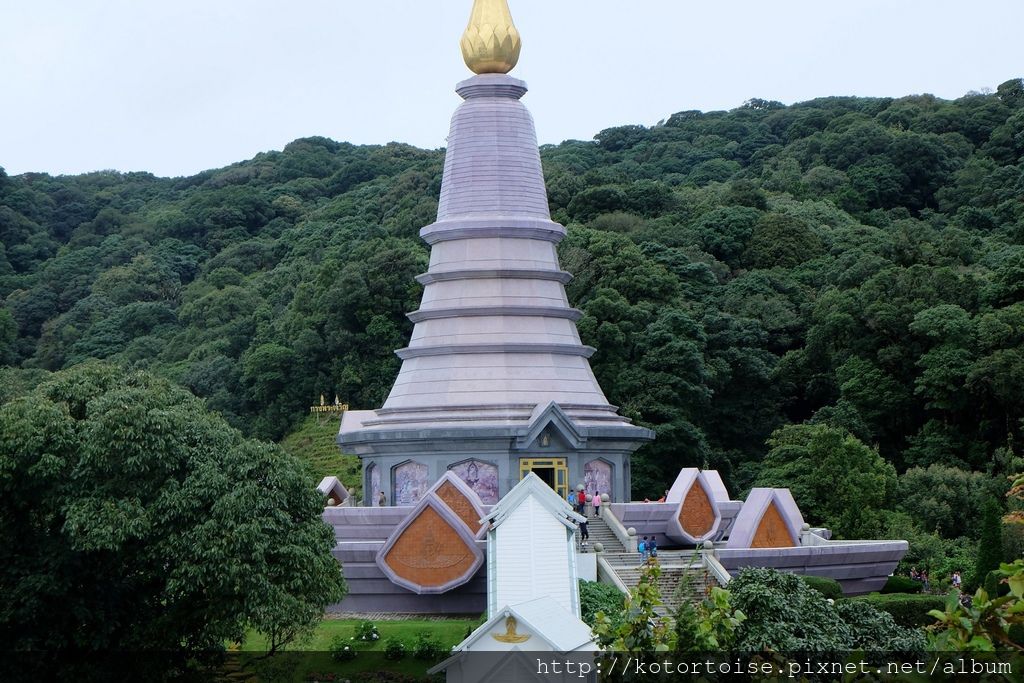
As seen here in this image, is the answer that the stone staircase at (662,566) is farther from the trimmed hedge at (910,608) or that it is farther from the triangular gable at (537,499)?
the trimmed hedge at (910,608)

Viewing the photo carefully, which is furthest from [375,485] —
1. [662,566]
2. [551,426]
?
[662,566]

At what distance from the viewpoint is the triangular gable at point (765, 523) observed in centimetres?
3500

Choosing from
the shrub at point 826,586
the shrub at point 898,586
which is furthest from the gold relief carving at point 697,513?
the shrub at point 826,586

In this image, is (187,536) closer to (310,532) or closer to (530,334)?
(310,532)

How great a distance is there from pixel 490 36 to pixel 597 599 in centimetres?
1716

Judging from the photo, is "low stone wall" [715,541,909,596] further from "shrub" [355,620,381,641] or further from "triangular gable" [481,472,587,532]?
"shrub" [355,620,381,641]

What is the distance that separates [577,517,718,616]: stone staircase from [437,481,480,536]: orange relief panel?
2.46 m

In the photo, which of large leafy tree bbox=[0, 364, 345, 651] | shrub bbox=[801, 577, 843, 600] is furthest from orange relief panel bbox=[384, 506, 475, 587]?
shrub bbox=[801, 577, 843, 600]

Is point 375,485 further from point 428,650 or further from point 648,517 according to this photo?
point 428,650

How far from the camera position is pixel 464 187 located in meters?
41.4

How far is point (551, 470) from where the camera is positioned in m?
38.0

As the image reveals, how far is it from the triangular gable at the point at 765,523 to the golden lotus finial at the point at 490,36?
14.2 metres

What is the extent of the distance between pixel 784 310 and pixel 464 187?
27.1 metres

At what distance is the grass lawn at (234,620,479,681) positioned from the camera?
94.5 ft
